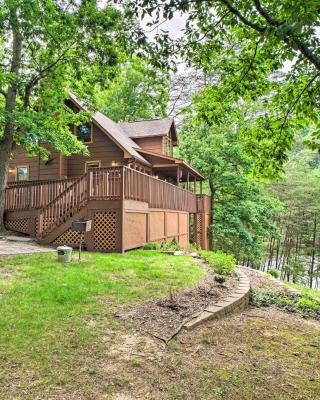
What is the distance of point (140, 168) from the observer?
59.0 ft

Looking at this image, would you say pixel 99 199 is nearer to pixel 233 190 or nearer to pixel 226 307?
pixel 226 307

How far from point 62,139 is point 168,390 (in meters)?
10.7

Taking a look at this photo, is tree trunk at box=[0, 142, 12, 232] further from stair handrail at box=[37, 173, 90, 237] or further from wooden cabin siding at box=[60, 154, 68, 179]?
wooden cabin siding at box=[60, 154, 68, 179]

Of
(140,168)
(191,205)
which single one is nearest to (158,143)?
(140,168)

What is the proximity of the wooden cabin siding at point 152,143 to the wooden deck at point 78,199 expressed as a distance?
7.34 metres

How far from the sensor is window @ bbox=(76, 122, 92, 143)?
17.1 m

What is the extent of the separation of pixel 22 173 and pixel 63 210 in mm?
9851

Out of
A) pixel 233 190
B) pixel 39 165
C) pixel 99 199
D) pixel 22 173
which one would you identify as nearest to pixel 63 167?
pixel 39 165

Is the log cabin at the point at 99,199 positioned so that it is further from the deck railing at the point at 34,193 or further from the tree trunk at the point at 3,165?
the tree trunk at the point at 3,165

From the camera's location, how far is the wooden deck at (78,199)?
9.46m

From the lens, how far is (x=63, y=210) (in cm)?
1025

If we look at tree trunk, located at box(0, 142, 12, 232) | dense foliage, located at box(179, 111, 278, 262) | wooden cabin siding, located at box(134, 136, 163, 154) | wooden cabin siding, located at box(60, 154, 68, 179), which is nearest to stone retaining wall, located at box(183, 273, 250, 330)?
tree trunk, located at box(0, 142, 12, 232)

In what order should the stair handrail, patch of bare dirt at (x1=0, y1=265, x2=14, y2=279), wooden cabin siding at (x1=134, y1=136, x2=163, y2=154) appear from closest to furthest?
patch of bare dirt at (x1=0, y1=265, x2=14, y2=279) → the stair handrail → wooden cabin siding at (x1=134, y1=136, x2=163, y2=154)

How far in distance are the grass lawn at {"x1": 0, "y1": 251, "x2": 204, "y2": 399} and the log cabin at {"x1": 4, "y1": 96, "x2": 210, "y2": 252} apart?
2.15 m
